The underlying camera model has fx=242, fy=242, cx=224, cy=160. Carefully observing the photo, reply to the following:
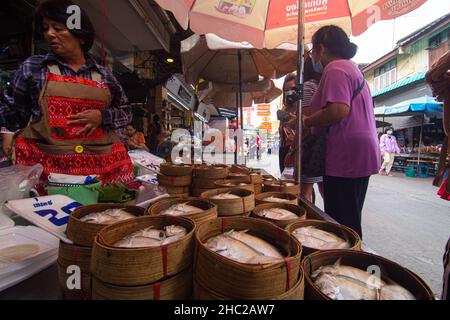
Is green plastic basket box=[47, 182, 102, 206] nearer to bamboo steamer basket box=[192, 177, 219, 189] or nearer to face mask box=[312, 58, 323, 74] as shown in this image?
bamboo steamer basket box=[192, 177, 219, 189]

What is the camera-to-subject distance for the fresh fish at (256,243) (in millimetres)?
749

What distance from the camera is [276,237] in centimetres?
84

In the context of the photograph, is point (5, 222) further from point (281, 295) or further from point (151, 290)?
point (281, 295)

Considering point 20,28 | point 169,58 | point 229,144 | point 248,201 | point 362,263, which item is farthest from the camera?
point 229,144

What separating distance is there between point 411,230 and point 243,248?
4286mm

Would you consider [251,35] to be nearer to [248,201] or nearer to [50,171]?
[248,201]

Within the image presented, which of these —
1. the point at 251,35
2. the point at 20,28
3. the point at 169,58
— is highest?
the point at 169,58

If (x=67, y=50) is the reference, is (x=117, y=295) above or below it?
below

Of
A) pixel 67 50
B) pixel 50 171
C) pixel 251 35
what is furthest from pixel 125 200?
pixel 251 35

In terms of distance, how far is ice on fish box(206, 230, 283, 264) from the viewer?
698 millimetres

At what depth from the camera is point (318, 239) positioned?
95 centimetres

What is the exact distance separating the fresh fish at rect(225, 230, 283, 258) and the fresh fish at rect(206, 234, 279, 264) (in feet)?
0.07

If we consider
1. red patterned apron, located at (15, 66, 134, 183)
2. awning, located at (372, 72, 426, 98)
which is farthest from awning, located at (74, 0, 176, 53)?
awning, located at (372, 72, 426, 98)

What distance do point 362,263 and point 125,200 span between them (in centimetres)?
117
